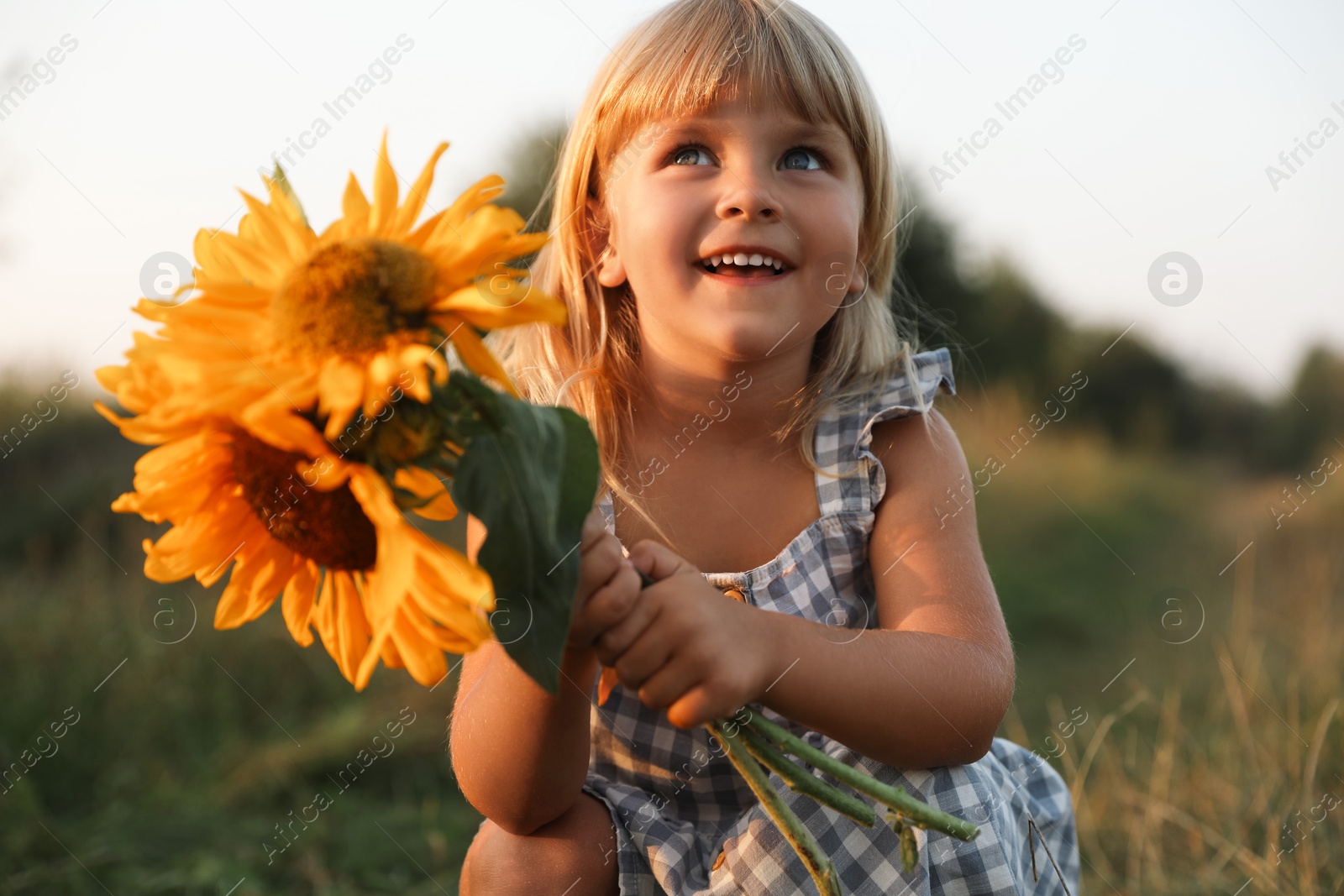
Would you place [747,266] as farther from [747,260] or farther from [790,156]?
[790,156]

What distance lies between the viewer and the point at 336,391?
0.87m

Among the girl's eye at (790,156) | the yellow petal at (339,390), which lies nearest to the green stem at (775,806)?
the yellow petal at (339,390)

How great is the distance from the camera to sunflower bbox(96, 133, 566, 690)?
A: 35.7 inches

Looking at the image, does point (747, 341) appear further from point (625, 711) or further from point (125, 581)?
point (125, 581)

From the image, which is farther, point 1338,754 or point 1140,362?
point 1140,362

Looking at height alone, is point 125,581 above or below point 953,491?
below

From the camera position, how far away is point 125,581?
432 centimetres

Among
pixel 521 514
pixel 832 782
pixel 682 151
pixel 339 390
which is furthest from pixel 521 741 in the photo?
pixel 682 151

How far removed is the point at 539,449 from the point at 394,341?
149mm

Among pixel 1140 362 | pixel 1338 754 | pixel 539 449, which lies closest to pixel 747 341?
pixel 539 449

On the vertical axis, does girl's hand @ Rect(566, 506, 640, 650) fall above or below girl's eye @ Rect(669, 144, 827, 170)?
below

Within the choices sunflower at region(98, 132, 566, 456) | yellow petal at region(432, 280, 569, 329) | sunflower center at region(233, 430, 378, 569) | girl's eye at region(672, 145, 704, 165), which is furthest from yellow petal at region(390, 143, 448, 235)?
girl's eye at region(672, 145, 704, 165)

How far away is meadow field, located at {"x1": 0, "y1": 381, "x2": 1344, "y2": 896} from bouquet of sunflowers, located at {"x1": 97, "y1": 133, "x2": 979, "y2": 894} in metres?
1.37

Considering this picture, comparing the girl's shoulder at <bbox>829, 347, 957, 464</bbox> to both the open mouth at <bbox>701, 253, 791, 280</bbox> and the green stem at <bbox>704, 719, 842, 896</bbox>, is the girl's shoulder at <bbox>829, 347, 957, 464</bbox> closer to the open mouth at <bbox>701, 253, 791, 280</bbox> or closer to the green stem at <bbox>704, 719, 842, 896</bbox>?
the open mouth at <bbox>701, 253, 791, 280</bbox>
